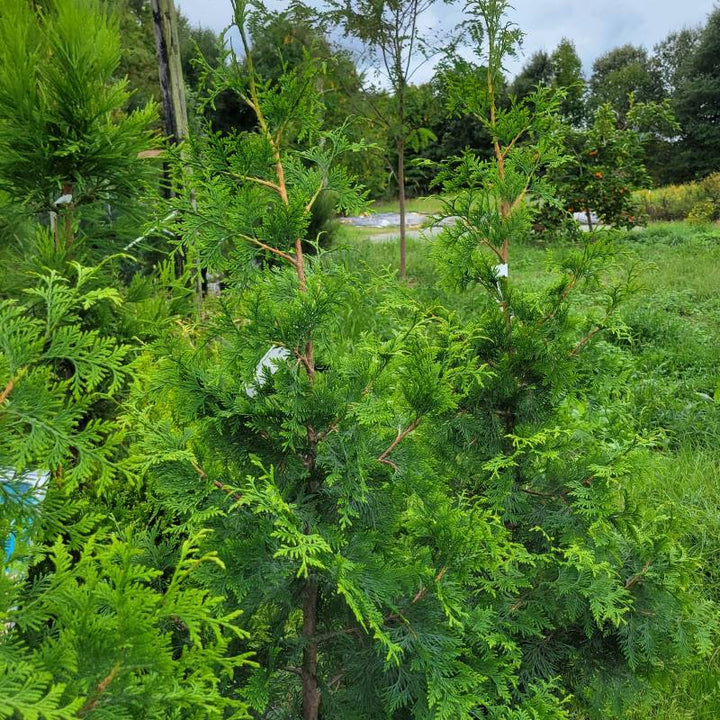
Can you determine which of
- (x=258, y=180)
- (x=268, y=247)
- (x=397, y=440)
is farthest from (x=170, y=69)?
(x=397, y=440)

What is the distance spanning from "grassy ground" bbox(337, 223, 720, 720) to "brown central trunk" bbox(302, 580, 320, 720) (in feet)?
3.42

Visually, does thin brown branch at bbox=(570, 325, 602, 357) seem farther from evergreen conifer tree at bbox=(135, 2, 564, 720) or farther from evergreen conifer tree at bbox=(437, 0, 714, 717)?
evergreen conifer tree at bbox=(135, 2, 564, 720)

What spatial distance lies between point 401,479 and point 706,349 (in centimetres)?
593

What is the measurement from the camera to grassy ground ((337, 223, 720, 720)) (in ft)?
8.50

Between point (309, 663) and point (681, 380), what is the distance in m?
5.28

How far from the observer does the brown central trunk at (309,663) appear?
5.47ft

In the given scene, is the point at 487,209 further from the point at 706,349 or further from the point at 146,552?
the point at 706,349

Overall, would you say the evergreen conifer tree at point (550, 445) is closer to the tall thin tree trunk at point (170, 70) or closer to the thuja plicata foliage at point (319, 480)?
the thuja plicata foliage at point (319, 480)

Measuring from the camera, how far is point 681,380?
570cm

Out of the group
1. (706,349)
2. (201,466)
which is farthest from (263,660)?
(706,349)

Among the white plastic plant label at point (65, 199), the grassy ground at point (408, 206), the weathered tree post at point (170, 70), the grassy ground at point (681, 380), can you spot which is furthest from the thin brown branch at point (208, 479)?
the grassy ground at point (408, 206)

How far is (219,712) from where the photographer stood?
111 centimetres

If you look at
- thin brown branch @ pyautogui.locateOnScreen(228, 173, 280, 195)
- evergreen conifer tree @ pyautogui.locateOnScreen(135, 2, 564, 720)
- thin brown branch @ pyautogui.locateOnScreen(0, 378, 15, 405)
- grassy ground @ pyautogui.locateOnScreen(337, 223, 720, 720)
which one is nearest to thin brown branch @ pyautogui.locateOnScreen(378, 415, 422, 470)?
evergreen conifer tree @ pyautogui.locateOnScreen(135, 2, 564, 720)

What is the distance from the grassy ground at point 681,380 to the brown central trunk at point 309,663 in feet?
3.42
